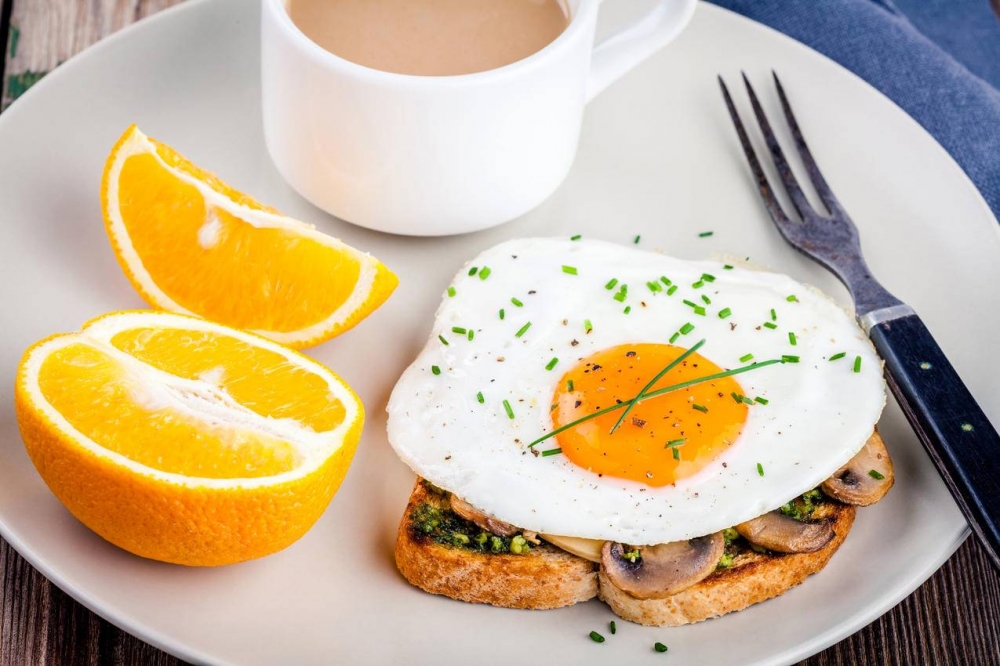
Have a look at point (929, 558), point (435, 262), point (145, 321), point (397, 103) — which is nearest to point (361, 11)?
point (397, 103)

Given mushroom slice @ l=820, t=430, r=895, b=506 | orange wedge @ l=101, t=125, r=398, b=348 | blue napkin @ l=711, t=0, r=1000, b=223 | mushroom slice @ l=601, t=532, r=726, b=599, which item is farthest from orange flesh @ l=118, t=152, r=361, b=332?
blue napkin @ l=711, t=0, r=1000, b=223

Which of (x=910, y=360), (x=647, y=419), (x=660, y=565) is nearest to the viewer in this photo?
(x=660, y=565)

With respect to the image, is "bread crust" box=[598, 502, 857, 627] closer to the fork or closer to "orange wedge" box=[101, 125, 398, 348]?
the fork

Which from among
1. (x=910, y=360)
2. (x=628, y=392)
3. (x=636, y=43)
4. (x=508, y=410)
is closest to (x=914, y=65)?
(x=636, y=43)

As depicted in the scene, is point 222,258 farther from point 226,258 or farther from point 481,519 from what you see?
point 481,519

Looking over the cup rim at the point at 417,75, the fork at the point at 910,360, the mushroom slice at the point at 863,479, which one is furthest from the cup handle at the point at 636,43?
the mushroom slice at the point at 863,479
